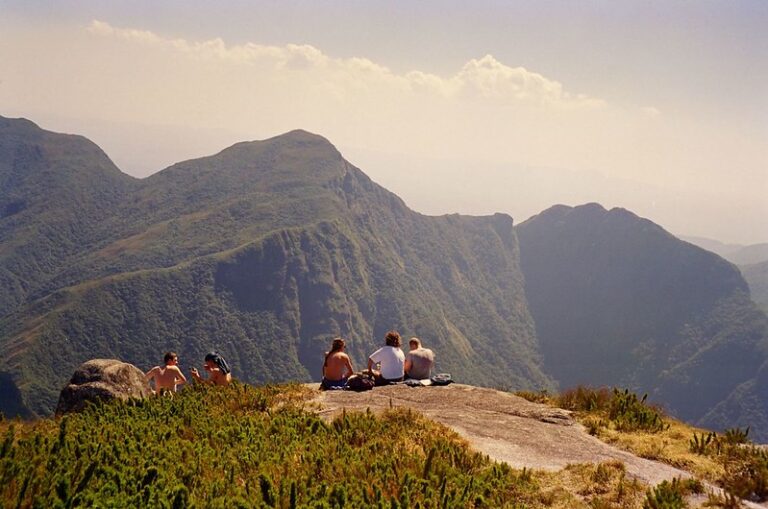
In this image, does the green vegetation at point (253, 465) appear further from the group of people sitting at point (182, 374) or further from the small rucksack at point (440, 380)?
the small rucksack at point (440, 380)

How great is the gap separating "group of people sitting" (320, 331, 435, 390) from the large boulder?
522 centimetres

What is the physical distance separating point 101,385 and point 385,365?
8.14 metres

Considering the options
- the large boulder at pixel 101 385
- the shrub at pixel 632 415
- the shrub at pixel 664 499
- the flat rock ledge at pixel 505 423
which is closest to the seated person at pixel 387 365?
the flat rock ledge at pixel 505 423

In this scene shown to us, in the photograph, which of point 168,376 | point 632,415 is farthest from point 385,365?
point 632,415

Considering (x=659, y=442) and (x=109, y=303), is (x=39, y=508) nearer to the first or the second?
(x=659, y=442)

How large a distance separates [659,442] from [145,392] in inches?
513

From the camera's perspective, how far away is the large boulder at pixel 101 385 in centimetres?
1352

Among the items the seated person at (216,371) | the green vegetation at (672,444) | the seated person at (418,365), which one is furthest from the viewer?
the seated person at (418,365)

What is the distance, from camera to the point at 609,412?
1361 centimetres

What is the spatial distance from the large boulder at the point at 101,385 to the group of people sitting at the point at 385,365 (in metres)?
5.22

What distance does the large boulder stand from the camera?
44.4ft

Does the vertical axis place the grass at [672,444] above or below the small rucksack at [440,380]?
above

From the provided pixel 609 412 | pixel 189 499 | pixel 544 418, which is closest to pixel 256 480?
pixel 189 499

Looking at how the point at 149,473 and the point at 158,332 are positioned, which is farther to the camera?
the point at 158,332
